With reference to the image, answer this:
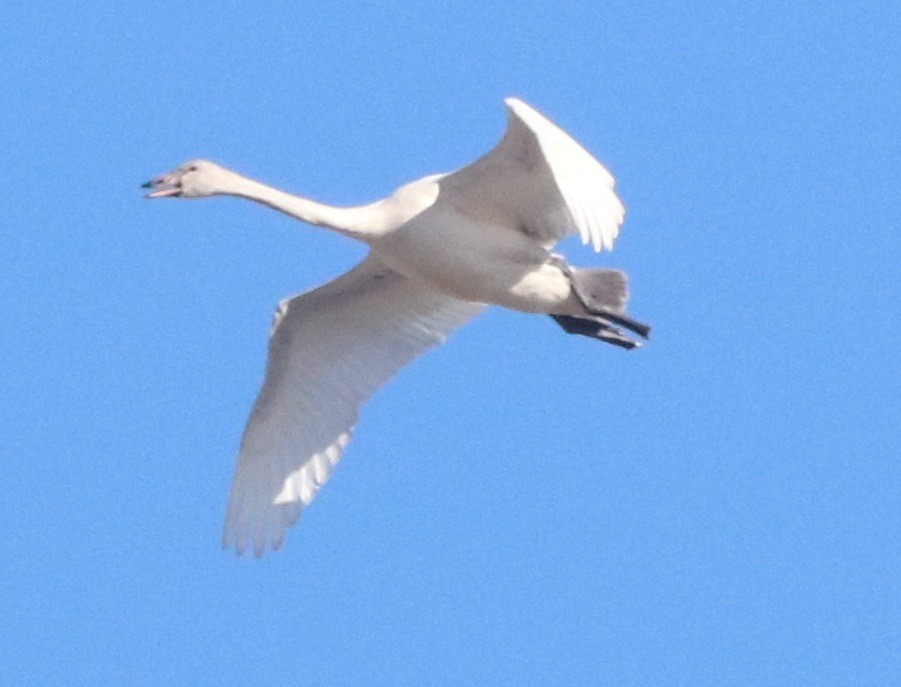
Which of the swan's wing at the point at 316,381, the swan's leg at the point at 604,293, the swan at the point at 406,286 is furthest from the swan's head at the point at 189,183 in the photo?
the swan's leg at the point at 604,293

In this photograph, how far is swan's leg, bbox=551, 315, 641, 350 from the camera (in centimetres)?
1472

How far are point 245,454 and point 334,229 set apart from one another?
212 cm

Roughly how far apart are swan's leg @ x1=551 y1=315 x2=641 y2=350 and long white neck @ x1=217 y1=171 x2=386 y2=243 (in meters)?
1.64

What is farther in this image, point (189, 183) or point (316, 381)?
point (316, 381)

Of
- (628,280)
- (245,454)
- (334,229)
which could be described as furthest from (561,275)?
(245,454)

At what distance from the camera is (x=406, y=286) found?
15.1m

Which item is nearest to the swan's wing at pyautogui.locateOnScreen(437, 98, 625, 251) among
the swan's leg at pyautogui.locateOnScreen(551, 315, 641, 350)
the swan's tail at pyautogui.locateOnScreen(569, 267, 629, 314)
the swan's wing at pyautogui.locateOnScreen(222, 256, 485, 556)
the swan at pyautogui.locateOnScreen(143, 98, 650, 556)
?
the swan at pyautogui.locateOnScreen(143, 98, 650, 556)

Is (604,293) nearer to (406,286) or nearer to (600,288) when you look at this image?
(600,288)

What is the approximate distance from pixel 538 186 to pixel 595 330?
1252 millimetres

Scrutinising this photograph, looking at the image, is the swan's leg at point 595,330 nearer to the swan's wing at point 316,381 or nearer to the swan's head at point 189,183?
the swan's wing at point 316,381

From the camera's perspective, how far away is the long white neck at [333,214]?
1366 centimetres

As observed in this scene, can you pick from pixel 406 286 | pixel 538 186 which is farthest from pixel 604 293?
pixel 406 286

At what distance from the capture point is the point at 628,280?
14562mm

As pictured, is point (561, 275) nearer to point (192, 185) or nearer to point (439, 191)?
point (439, 191)
